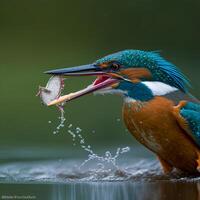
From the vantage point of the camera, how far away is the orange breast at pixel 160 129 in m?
6.94

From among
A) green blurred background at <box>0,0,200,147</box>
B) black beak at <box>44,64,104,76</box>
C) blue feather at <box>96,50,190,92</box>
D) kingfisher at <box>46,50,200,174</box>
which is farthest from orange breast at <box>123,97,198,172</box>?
green blurred background at <box>0,0,200,147</box>

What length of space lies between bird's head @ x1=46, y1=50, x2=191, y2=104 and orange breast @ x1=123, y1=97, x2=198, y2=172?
0.08m

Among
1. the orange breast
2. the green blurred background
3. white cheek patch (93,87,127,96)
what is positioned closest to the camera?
the orange breast

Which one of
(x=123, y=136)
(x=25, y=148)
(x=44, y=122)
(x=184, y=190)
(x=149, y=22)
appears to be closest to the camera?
(x=184, y=190)

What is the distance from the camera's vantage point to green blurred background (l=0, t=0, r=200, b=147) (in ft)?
41.5

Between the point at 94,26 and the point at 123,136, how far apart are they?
4.01 metres

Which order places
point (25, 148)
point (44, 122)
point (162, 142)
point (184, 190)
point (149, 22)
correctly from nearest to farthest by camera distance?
point (184, 190), point (162, 142), point (25, 148), point (44, 122), point (149, 22)

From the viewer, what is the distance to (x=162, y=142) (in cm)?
698

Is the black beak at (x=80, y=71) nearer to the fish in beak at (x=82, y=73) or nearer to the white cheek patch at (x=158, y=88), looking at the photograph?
the fish in beak at (x=82, y=73)

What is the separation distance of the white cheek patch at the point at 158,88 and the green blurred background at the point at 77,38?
16.1ft

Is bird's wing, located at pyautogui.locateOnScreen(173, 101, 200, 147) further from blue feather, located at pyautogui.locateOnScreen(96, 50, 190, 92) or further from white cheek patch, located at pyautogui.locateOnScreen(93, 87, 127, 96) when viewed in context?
white cheek patch, located at pyautogui.locateOnScreen(93, 87, 127, 96)

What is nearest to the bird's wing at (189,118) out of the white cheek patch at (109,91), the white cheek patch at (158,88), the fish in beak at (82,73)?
the white cheek patch at (158,88)

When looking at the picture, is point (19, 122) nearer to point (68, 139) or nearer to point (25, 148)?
point (68, 139)

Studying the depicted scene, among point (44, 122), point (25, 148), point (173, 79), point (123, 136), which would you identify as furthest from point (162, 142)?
point (44, 122)
